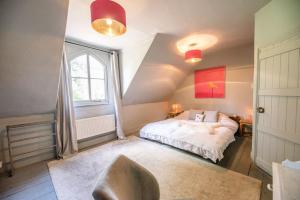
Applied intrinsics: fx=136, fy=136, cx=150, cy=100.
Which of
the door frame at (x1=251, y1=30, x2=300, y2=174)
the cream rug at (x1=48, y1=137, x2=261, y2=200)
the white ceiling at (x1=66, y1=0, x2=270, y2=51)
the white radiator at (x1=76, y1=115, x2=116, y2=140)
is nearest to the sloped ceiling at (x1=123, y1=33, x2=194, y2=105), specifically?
the white ceiling at (x1=66, y1=0, x2=270, y2=51)

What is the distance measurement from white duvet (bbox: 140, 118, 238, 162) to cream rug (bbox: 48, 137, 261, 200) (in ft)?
0.60

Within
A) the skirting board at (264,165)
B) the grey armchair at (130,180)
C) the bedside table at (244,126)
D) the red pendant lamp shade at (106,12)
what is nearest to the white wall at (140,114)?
the bedside table at (244,126)

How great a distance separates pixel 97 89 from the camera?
3.45 m

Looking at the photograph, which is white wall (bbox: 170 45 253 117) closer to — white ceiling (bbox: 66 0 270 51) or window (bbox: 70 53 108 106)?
white ceiling (bbox: 66 0 270 51)

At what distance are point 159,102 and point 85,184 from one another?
377 centimetres

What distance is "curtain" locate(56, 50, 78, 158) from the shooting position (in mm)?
2646

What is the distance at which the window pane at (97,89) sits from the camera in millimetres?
3370

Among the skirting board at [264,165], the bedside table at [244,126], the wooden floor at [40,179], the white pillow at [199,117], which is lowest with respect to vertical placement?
the wooden floor at [40,179]

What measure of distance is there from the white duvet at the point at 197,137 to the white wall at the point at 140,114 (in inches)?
30.7

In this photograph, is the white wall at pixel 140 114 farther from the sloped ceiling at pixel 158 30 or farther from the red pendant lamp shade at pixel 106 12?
the red pendant lamp shade at pixel 106 12

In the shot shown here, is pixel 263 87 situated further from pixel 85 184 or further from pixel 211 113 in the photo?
pixel 85 184

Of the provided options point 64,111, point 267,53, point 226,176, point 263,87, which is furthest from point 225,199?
point 64,111

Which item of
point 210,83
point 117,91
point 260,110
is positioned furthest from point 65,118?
point 210,83

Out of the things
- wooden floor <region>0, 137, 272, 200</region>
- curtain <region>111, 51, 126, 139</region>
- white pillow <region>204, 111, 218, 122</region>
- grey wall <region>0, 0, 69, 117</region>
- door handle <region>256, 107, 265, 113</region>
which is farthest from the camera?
white pillow <region>204, 111, 218, 122</region>
